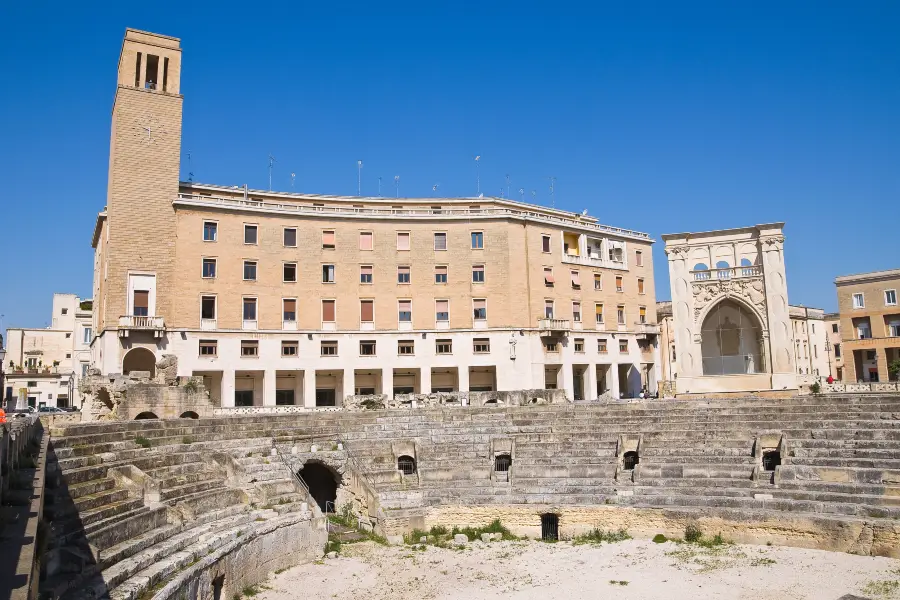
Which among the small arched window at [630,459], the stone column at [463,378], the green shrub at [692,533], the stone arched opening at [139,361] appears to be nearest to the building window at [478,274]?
the stone column at [463,378]

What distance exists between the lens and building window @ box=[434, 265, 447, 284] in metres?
45.9

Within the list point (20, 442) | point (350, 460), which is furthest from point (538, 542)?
point (20, 442)

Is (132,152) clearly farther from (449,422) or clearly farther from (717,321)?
(717,321)

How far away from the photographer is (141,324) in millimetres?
39250

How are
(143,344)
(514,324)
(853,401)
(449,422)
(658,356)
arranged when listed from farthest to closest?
(658,356)
(514,324)
(143,344)
(449,422)
(853,401)

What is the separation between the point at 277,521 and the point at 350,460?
20.1ft

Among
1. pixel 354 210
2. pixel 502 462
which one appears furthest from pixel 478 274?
pixel 502 462

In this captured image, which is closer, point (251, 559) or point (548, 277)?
point (251, 559)

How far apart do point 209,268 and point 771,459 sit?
31424 millimetres

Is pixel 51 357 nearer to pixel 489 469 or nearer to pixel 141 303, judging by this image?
pixel 141 303

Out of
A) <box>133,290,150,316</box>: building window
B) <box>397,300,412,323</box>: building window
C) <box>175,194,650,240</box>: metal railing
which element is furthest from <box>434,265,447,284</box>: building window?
<box>133,290,150,316</box>: building window

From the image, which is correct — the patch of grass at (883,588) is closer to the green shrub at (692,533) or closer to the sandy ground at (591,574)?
the sandy ground at (591,574)

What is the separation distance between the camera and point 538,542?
2230cm

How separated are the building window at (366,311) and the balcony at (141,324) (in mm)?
11498
